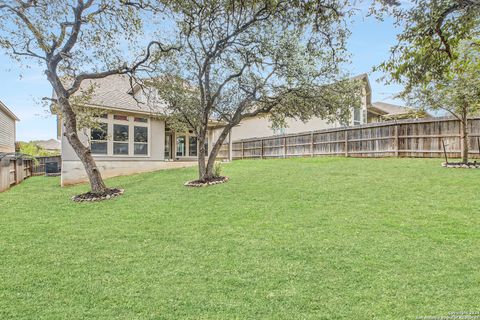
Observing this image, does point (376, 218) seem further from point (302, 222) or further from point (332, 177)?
point (332, 177)

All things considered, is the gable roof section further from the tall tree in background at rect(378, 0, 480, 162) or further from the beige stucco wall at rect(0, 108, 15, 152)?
the tall tree in background at rect(378, 0, 480, 162)

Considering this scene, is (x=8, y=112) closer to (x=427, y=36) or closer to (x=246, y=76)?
(x=246, y=76)

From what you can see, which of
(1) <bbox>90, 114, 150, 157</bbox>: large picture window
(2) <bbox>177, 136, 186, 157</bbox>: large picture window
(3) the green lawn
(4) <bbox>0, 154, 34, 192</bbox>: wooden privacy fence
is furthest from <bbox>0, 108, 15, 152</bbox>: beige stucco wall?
(3) the green lawn

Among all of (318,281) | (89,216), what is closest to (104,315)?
(318,281)

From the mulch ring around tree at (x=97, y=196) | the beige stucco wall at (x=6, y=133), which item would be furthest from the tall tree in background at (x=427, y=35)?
the beige stucco wall at (x=6, y=133)

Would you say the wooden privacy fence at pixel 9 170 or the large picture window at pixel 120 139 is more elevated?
the large picture window at pixel 120 139

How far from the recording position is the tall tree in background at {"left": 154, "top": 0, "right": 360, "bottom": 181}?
10891mm

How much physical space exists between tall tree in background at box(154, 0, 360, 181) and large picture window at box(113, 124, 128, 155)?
16.0 feet

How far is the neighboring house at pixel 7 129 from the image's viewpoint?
22453 millimetres

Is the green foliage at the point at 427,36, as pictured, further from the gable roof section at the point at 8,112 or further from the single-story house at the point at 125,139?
the gable roof section at the point at 8,112

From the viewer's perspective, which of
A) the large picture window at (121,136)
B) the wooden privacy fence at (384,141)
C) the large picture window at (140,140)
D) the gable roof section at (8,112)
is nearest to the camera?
the wooden privacy fence at (384,141)

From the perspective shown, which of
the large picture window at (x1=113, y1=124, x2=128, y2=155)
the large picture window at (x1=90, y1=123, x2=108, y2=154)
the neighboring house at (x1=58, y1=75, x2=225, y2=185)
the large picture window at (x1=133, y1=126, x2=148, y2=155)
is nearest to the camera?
the neighboring house at (x1=58, y1=75, x2=225, y2=185)

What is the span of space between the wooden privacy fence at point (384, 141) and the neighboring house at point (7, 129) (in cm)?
1884

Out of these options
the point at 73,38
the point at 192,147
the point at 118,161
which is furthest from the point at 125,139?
the point at 73,38
